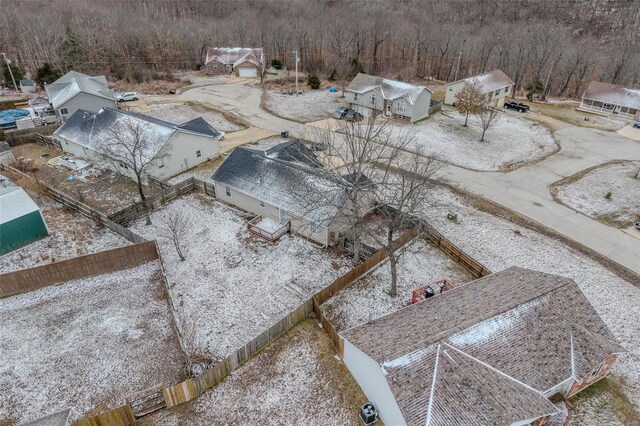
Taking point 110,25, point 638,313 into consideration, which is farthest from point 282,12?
point 638,313

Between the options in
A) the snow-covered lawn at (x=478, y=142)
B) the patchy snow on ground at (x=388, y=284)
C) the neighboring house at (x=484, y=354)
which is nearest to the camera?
the neighboring house at (x=484, y=354)

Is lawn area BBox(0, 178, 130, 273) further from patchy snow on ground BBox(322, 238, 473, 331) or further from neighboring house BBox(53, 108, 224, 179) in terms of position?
patchy snow on ground BBox(322, 238, 473, 331)

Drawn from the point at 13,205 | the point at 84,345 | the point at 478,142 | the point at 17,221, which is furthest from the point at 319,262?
the point at 478,142

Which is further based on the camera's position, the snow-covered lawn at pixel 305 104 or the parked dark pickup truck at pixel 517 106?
the parked dark pickup truck at pixel 517 106

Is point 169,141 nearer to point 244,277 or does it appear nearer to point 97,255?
point 97,255

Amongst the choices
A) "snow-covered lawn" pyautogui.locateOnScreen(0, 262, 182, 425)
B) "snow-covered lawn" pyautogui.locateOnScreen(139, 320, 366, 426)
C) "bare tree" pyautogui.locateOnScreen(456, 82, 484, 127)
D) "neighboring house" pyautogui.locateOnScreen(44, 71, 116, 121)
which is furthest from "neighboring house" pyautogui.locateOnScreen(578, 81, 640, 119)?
"neighboring house" pyautogui.locateOnScreen(44, 71, 116, 121)

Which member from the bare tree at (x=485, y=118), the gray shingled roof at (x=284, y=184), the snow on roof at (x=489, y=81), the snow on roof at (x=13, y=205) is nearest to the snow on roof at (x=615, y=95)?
the snow on roof at (x=489, y=81)

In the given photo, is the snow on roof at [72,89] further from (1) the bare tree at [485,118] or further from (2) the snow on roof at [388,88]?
(1) the bare tree at [485,118]
